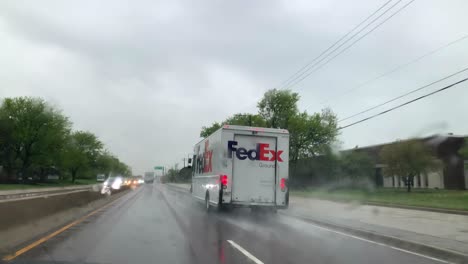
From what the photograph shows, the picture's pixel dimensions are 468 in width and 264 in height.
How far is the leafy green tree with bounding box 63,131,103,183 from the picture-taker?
8838cm

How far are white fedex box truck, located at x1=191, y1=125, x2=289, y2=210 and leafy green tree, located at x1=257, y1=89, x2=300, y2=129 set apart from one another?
4149 centimetres

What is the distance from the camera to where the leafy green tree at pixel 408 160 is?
3800 cm

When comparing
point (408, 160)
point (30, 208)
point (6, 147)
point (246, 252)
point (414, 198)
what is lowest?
point (246, 252)

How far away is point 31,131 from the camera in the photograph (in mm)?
72750

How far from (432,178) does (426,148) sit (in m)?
17.4

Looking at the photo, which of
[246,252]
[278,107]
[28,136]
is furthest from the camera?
[28,136]

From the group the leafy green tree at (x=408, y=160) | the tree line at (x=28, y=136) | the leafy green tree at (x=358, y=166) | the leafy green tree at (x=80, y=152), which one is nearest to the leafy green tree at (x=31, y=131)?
the tree line at (x=28, y=136)

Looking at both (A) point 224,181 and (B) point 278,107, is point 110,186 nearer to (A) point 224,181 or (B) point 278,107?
(B) point 278,107

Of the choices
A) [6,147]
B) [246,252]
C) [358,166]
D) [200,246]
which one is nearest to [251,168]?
[200,246]

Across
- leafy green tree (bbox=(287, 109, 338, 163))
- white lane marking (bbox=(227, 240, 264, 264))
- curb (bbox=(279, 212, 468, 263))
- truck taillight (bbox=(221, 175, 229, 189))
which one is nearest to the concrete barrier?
white lane marking (bbox=(227, 240, 264, 264))

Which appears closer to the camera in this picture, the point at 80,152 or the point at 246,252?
the point at 246,252

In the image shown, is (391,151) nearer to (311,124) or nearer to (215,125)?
(311,124)

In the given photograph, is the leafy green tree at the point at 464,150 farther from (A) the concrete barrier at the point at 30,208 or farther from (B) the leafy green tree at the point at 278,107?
(A) the concrete barrier at the point at 30,208

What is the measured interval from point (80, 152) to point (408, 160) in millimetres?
74965
